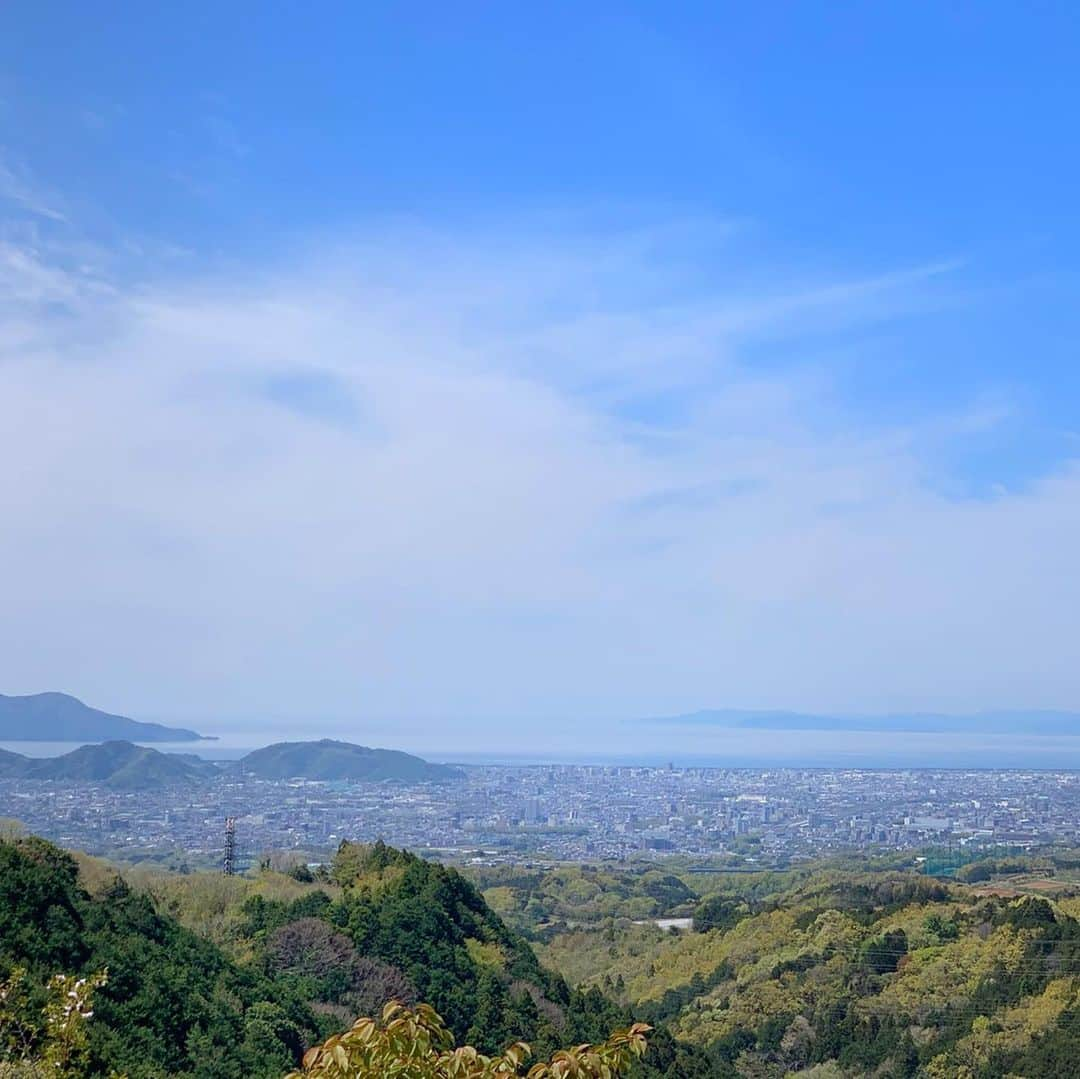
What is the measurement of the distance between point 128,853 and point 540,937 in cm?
2651

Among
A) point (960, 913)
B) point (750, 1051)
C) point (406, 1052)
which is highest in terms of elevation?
point (406, 1052)

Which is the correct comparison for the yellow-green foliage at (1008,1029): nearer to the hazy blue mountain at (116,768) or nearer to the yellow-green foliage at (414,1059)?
the yellow-green foliage at (414,1059)

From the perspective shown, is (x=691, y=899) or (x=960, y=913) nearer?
(x=960, y=913)

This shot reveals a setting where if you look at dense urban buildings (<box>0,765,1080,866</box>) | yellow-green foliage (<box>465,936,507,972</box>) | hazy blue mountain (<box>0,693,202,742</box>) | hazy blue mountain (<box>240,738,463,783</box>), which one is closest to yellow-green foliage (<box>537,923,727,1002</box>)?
yellow-green foliage (<box>465,936,507,972</box>)

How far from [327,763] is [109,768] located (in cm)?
2362

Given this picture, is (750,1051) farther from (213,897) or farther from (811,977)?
(213,897)

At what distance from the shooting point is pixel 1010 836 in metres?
88.5

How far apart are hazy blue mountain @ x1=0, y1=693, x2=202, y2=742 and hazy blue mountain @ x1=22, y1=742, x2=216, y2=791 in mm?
19377

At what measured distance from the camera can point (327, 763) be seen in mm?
115625

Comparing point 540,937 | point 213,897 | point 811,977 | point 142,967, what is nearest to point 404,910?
point 213,897

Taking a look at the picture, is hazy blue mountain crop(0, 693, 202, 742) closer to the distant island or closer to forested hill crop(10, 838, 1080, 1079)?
the distant island

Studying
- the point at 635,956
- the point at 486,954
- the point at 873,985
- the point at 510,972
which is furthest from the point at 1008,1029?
the point at 635,956

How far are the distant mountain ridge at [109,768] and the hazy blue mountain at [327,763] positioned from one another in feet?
38.4

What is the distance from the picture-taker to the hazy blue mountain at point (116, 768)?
92688 mm
